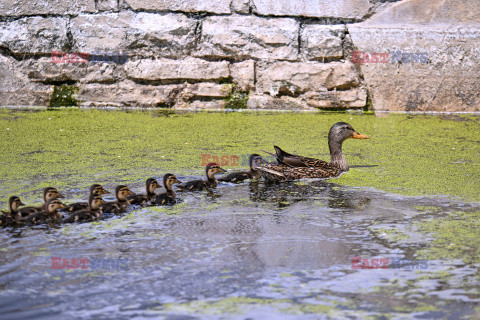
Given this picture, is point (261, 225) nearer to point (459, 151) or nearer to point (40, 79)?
point (459, 151)

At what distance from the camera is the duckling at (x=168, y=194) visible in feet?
13.1

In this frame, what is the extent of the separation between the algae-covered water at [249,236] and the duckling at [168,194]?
0.12 m

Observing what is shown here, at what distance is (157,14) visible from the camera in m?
7.16

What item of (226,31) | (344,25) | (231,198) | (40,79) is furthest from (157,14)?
(231,198)

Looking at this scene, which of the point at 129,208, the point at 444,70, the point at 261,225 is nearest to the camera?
the point at 261,225

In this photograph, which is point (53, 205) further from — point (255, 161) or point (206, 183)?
point (255, 161)

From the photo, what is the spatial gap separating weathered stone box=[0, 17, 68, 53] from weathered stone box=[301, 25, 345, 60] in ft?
9.27

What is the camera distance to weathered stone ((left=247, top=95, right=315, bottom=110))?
7.25m

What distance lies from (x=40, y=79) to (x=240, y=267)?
5.23 meters

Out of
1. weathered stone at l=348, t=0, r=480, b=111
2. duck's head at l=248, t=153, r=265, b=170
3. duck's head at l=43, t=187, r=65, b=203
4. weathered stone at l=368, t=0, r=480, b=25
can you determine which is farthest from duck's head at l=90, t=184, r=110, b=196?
weathered stone at l=368, t=0, r=480, b=25

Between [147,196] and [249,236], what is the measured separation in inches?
38.4

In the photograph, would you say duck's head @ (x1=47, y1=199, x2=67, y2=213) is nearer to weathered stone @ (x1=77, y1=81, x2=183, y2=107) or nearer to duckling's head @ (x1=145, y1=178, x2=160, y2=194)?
duckling's head @ (x1=145, y1=178, x2=160, y2=194)

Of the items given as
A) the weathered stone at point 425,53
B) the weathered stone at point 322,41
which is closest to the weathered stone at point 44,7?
the weathered stone at point 322,41

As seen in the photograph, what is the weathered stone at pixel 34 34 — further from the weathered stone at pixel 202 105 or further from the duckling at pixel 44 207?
the duckling at pixel 44 207
